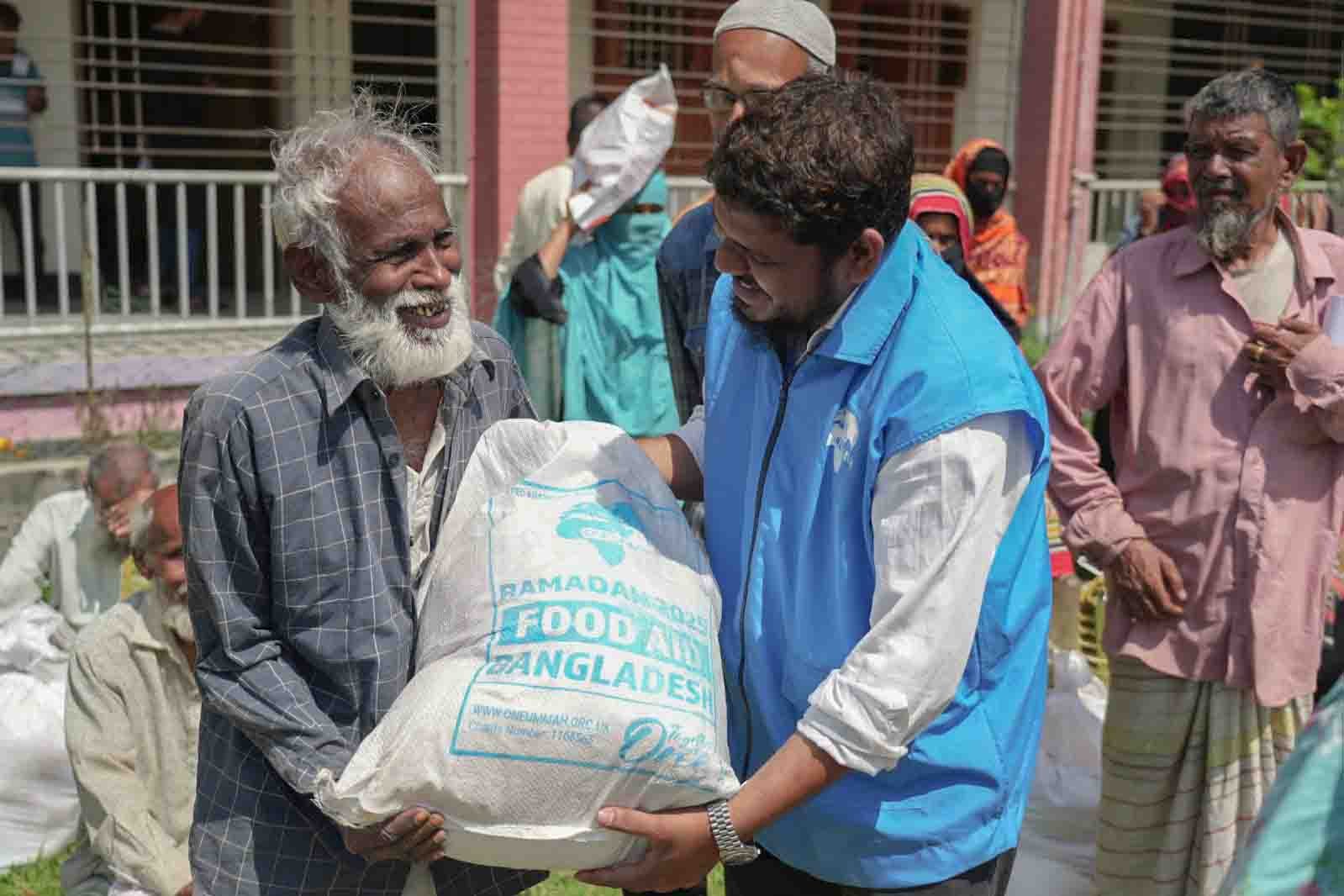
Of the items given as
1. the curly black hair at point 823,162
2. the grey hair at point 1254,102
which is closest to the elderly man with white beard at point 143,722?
the curly black hair at point 823,162

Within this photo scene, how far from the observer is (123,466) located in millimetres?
4289

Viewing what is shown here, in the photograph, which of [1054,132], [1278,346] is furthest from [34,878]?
[1054,132]

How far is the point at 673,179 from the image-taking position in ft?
28.1

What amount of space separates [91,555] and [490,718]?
124 inches

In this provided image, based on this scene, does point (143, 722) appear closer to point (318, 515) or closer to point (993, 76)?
point (318, 515)

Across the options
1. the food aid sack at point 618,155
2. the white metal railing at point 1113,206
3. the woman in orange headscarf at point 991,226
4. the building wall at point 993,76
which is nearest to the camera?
the food aid sack at point 618,155

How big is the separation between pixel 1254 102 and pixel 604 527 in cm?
187

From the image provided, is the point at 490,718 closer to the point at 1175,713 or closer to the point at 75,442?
the point at 1175,713

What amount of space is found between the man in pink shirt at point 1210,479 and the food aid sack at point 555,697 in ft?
4.85

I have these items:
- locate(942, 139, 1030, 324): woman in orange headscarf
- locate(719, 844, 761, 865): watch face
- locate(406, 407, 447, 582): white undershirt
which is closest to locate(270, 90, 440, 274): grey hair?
locate(406, 407, 447, 582): white undershirt

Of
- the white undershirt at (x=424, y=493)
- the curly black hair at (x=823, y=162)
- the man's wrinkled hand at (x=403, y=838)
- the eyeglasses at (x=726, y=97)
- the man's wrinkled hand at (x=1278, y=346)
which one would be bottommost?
the man's wrinkled hand at (x=403, y=838)

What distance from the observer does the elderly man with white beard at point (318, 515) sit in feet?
6.45

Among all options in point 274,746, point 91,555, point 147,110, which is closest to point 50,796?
point 91,555

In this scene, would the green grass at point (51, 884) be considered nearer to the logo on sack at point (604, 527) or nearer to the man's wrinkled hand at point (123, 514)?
the man's wrinkled hand at point (123, 514)
